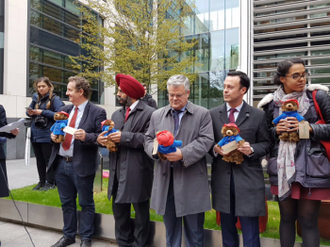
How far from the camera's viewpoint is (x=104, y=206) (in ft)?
14.3

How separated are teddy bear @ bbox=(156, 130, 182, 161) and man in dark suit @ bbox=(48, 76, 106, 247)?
4.03ft

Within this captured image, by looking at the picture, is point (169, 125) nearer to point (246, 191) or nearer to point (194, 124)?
point (194, 124)

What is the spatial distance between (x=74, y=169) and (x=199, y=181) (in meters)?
1.65

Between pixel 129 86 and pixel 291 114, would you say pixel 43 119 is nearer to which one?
pixel 129 86

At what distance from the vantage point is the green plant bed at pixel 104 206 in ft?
11.1

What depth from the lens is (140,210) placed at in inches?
128

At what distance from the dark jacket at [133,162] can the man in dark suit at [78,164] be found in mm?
355

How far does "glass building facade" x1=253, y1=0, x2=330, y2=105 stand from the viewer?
3.64 meters

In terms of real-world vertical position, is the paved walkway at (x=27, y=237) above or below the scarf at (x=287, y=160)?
below

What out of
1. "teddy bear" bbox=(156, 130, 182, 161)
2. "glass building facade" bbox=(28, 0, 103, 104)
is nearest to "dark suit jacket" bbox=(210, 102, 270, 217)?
"teddy bear" bbox=(156, 130, 182, 161)

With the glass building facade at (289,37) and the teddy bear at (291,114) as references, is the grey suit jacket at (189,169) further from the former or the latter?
the glass building facade at (289,37)

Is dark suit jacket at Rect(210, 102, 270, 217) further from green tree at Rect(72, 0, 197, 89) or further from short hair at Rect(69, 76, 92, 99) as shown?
green tree at Rect(72, 0, 197, 89)

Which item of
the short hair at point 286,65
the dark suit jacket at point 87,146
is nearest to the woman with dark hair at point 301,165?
the short hair at point 286,65

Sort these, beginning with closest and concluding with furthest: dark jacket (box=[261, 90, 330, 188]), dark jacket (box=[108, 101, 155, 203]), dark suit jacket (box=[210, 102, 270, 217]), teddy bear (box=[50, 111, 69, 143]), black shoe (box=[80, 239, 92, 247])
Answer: dark jacket (box=[261, 90, 330, 188]), dark suit jacket (box=[210, 102, 270, 217]), dark jacket (box=[108, 101, 155, 203]), teddy bear (box=[50, 111, 69, 143]), black shoe (box=[80, 239, 92, 247])
